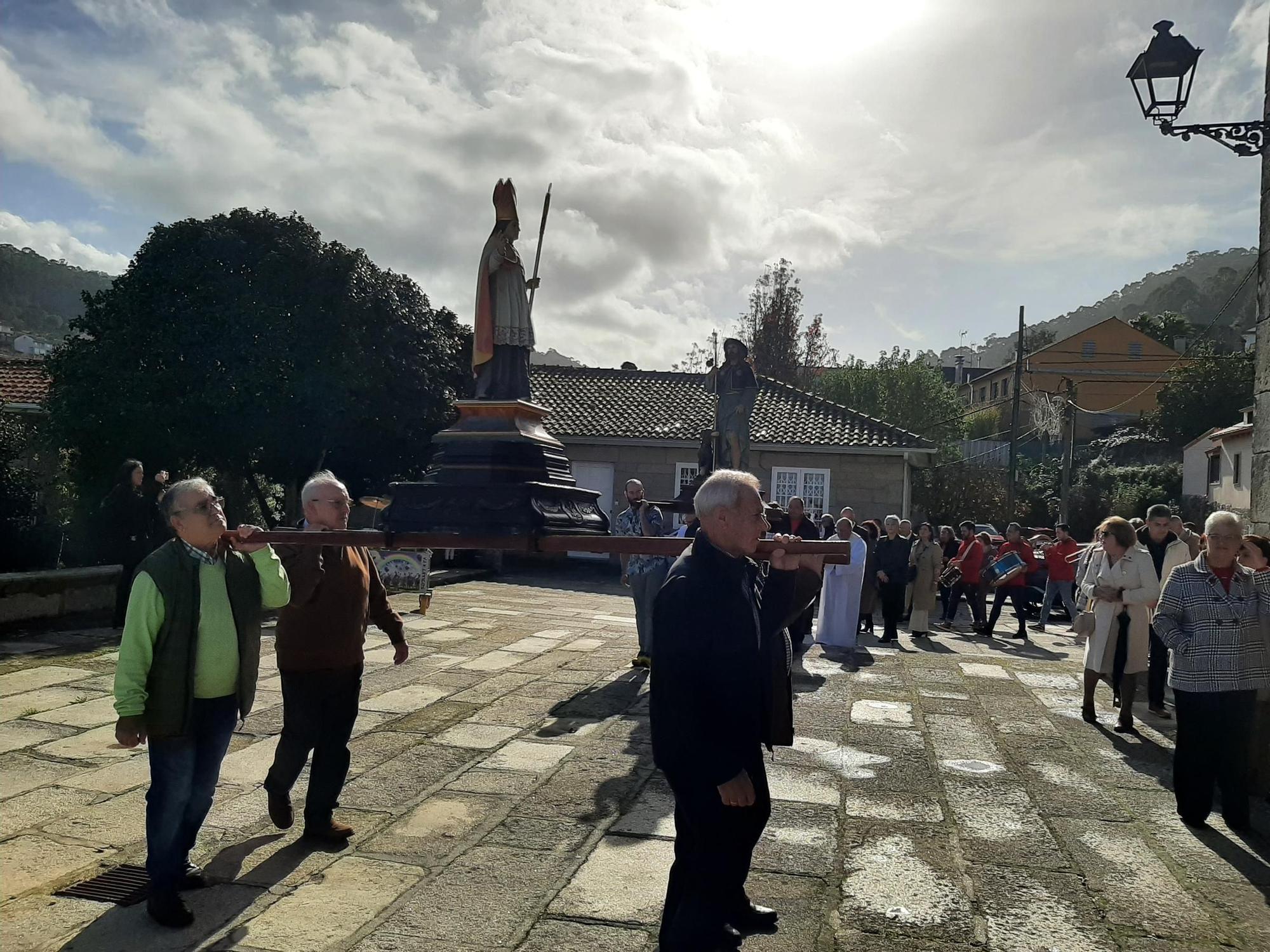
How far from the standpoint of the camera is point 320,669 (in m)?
4.42

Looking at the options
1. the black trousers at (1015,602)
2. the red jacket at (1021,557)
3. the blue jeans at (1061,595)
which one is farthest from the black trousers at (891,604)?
the blue jeans at (1061,595)

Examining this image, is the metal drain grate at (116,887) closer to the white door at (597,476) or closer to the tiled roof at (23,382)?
the tiled roof at (23,382)

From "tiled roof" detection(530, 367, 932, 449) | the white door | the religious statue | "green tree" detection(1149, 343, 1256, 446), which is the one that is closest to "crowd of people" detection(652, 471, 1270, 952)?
the religious statue

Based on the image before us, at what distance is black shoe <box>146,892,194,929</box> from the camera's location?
3.50m

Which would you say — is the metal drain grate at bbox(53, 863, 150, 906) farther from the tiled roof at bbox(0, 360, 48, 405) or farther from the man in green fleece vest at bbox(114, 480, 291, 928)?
the tiled roof at bbox(0, 360, 48, 405)

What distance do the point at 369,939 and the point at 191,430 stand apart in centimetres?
1755

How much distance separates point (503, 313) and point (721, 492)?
26.6 feet

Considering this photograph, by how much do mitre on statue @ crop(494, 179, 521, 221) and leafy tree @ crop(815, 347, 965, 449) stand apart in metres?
37.3

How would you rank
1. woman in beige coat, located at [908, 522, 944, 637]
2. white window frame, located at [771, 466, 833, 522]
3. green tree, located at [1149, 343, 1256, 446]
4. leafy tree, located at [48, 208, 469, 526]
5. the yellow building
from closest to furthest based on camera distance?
woman in beige coat, located at [908, 522, 944, 637], leafy tree, located at [48, 208, 469, 526], white window frame, located at [771, 466, 833, 522], green tree, located at [1149, 343, 1256, 446], the yellow building

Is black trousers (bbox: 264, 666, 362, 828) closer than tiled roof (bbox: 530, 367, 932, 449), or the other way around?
black trousers (bbox: 264, 666, 362, 828)

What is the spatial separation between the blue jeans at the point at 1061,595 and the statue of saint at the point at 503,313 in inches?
349

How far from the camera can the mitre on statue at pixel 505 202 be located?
10.7 meters

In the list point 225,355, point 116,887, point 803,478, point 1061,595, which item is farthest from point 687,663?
point 803,478

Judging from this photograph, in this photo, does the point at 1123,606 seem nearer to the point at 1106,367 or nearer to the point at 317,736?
the point at 317,736
